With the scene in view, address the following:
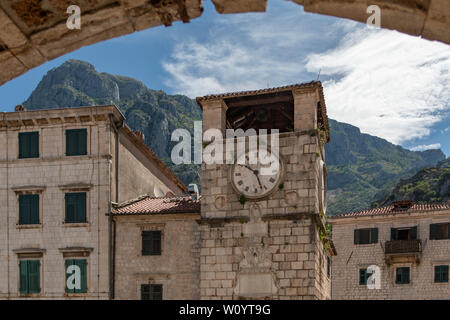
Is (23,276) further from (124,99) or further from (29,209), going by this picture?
(124,99)

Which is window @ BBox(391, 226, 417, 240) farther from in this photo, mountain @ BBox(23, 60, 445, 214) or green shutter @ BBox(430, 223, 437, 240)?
mountain @ BBox(23, 60, 445, 214)

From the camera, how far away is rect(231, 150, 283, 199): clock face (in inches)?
894

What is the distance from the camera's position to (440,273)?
35.3 m

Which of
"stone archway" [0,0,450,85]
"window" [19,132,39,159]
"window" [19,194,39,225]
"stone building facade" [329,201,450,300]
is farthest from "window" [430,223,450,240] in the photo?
"stone archway" [0,0,450,85]

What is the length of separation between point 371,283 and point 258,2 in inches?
1403

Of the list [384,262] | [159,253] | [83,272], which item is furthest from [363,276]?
[83,272]

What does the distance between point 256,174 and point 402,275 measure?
57.4 ft

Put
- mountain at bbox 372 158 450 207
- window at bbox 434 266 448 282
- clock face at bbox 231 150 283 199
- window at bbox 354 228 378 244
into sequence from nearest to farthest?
clock face at bbox 231 150 283 199 → window at bbox 434 266 448 282 → window at bbox 354 228 378 244 → mountain at bbox 372 158 450 207

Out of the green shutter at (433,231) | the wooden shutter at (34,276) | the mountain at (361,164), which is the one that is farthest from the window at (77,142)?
the mountain at (361,164)

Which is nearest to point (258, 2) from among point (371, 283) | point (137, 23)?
point (137, 23)

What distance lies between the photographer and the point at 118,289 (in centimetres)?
2458

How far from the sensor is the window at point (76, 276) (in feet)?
79.8

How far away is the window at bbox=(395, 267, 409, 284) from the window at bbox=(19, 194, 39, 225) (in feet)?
72.6

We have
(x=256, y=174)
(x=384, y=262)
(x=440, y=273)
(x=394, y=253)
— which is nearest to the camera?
(x=256, y=174)
